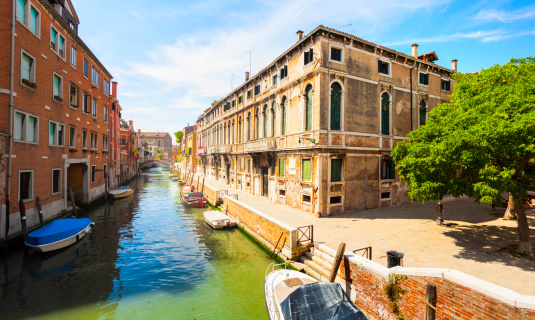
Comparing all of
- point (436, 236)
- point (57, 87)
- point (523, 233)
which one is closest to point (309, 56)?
point (436, 236)

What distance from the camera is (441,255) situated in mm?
8922

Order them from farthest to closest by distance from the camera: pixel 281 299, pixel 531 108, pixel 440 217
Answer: pixel 440 217, pixel 531 108, pixel 281 299

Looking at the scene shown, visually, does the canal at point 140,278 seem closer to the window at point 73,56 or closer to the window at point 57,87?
the window at point 57,87

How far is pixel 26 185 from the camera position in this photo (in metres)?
13.3

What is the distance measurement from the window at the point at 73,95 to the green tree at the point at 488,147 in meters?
22.6

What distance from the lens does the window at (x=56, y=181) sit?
16.0 meters

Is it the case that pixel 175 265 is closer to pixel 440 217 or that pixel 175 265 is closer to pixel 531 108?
pixel 440 217

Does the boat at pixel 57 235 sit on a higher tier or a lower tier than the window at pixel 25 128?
lower

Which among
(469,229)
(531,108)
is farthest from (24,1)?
(469,229)

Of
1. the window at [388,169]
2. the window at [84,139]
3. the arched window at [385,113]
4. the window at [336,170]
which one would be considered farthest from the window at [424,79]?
the window at [84,139]

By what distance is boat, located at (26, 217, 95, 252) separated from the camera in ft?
37.8

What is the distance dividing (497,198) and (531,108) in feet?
9.78

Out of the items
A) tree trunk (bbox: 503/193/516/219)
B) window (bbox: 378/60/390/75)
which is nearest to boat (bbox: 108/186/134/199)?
window (bbox: 378/60/390/75)

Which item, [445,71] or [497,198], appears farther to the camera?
[445,71]
